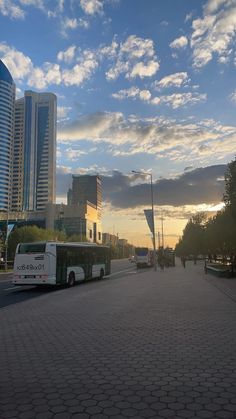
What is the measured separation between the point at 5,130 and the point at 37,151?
6183 centimetres

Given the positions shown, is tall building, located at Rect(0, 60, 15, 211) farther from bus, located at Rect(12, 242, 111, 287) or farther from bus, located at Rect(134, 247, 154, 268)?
bus, located at Rect(12, 242, 111, 287)

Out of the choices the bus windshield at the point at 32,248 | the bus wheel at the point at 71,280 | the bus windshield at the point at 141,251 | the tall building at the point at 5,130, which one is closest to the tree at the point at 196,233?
the bus windshield at the point at 141,251

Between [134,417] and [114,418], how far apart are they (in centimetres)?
21

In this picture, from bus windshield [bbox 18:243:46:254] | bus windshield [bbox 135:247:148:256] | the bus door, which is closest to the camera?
bus windshield [bbox 18:243:46:254]

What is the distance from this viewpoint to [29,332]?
976 centimetres

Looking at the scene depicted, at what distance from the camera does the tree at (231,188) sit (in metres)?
27.3

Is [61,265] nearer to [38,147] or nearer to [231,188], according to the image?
[231,188]

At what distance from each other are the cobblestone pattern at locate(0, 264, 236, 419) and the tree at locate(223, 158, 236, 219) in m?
15.7

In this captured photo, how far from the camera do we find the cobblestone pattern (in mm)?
4770

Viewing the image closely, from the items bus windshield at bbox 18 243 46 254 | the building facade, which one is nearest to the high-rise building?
the building facade

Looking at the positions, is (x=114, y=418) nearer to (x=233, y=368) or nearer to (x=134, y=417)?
(x=134, y=417)

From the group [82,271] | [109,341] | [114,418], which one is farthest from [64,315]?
[82,271]

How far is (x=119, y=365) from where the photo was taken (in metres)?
6.61

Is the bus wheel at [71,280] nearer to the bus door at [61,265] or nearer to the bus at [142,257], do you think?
the bus door at [61,265]
